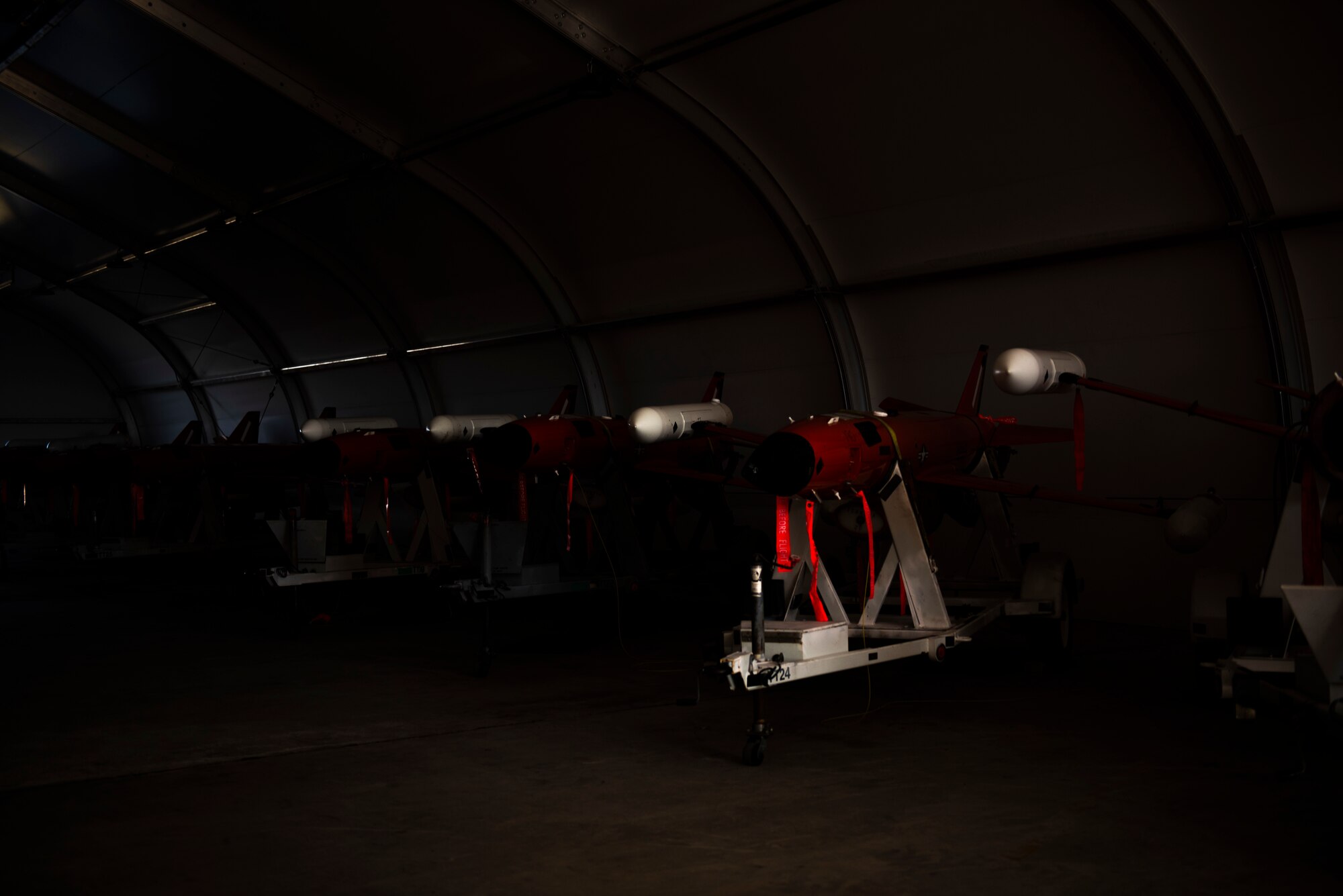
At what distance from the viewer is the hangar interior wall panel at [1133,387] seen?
30.3 ft

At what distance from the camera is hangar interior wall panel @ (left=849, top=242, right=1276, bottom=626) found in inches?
364

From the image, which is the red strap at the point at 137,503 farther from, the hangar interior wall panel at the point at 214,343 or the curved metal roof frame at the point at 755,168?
the curved metal roof frame at the point at 755,168

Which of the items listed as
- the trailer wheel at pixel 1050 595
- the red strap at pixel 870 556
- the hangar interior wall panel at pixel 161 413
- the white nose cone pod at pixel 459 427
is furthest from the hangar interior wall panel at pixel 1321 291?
the hangar interior wall panel at pixel 161 413

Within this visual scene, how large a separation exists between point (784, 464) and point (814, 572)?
2.62 feet

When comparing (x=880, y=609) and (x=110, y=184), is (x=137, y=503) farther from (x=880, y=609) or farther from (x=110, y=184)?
(x=880, y=609)

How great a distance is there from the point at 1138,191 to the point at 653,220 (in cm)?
545

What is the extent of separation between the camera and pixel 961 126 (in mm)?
9500

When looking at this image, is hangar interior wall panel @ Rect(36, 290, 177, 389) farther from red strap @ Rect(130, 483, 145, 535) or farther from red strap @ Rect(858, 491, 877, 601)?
red strap @ Rect(858, 491, 877, 601)

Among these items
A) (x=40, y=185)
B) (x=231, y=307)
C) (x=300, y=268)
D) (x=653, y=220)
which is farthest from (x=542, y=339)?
(x=40, y=185)

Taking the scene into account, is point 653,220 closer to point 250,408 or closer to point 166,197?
point 166,197

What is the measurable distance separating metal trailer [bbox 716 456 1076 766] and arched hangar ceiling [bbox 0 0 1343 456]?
266 centimetres

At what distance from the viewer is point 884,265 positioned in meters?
11.2

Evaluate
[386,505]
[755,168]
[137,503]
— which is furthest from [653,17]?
[137,503]

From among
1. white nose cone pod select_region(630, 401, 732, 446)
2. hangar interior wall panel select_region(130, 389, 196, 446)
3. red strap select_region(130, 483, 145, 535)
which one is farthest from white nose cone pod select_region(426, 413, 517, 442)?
hangar interior wall panel select_region(130, 389, 196, 446)
